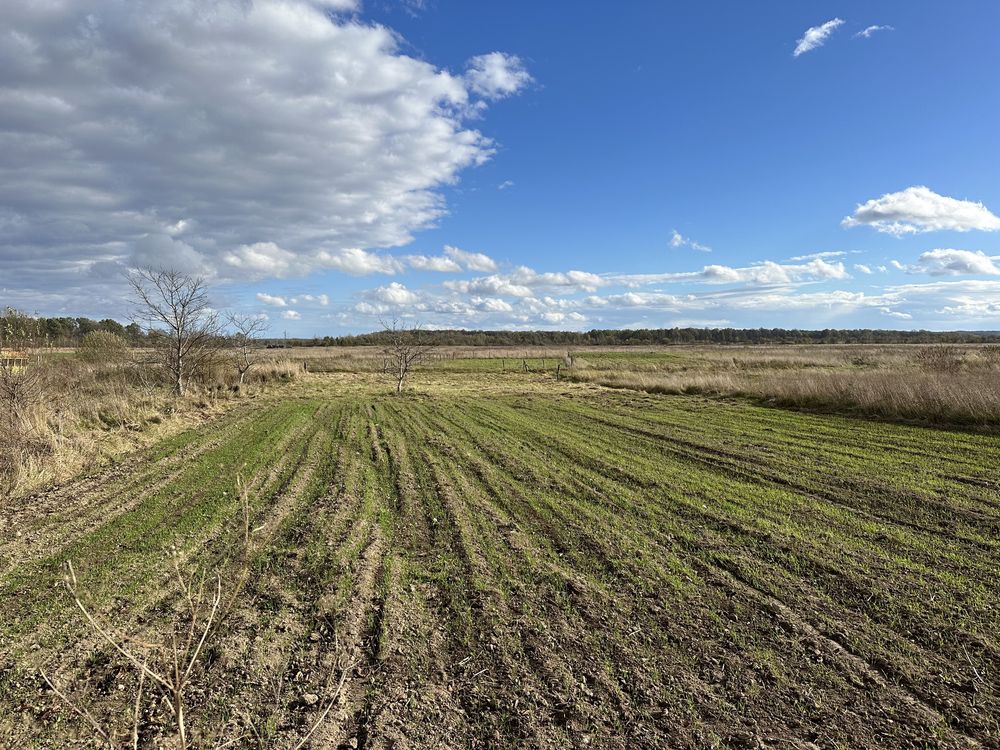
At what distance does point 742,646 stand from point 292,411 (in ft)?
53.9

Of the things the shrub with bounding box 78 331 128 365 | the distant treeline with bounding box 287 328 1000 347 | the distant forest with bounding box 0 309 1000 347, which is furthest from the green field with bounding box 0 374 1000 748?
the distant treeline with bounding box 287 328 1000 347

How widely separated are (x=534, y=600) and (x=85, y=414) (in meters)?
13.3

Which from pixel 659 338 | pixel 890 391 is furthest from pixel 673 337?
pixel 890 391

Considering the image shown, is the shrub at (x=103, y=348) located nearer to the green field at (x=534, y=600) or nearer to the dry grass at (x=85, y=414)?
the dry grass at (x=85, y=414)

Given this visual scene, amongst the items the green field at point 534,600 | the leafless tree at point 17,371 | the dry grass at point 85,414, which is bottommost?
the green field at point 534,600

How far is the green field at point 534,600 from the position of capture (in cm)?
325

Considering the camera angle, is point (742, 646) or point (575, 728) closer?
point (575, 728)

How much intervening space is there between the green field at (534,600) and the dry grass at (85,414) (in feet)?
2.14

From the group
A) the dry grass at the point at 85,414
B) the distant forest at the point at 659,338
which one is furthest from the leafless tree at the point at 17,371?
the distant forest at the point at 659,338

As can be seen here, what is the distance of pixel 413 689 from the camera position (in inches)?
139

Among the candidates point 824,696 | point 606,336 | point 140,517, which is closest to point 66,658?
point 140,517

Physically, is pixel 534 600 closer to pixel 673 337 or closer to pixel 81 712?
pixel 81 712

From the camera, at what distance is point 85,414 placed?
506 inches

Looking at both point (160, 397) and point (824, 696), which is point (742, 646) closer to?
point (824, 696)
